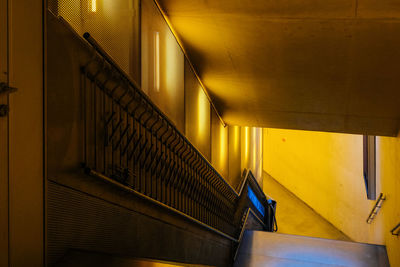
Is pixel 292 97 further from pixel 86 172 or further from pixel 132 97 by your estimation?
pixel 86 172

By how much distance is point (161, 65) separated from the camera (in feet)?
16.3

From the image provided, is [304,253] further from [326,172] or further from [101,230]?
[326,172]

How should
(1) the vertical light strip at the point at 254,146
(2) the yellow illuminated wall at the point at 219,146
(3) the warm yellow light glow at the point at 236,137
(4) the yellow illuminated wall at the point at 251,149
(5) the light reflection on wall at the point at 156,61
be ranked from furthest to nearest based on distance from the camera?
(1) the vertical light strip at the point at 254,146 < (4) the yellow illuminated wall at the point at 251,149 < (3) the warm yellow light glow at the point at 236,137 < (2) the yellow illuminated wall at the point at 219,146 < (5) the light reflection on wall at the point at 156,61

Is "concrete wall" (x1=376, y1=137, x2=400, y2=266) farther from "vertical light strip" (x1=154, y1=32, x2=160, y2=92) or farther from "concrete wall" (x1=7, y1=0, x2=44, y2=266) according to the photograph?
"concrete wall" (x1=7, y1=0, x2=44, y2=266)

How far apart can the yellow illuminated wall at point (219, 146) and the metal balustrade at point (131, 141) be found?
2157mm

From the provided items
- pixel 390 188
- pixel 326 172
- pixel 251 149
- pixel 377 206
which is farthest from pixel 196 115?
pixel 326 172

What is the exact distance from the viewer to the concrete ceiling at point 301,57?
14.6 feet

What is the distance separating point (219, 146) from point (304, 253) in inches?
95.3

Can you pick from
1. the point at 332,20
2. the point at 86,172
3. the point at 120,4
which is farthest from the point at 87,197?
the point at 332,20

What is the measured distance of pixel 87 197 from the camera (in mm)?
2740

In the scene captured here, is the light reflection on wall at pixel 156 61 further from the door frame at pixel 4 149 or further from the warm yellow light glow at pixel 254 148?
the warm yellow light glow at pixel 254 148

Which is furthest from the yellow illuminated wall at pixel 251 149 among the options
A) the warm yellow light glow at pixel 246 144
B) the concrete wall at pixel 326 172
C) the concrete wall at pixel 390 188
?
the concrete wall at pixel 390 188

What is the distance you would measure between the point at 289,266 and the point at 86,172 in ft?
16.9

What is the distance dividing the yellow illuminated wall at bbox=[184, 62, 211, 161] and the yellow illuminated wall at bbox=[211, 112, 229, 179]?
0.33m
